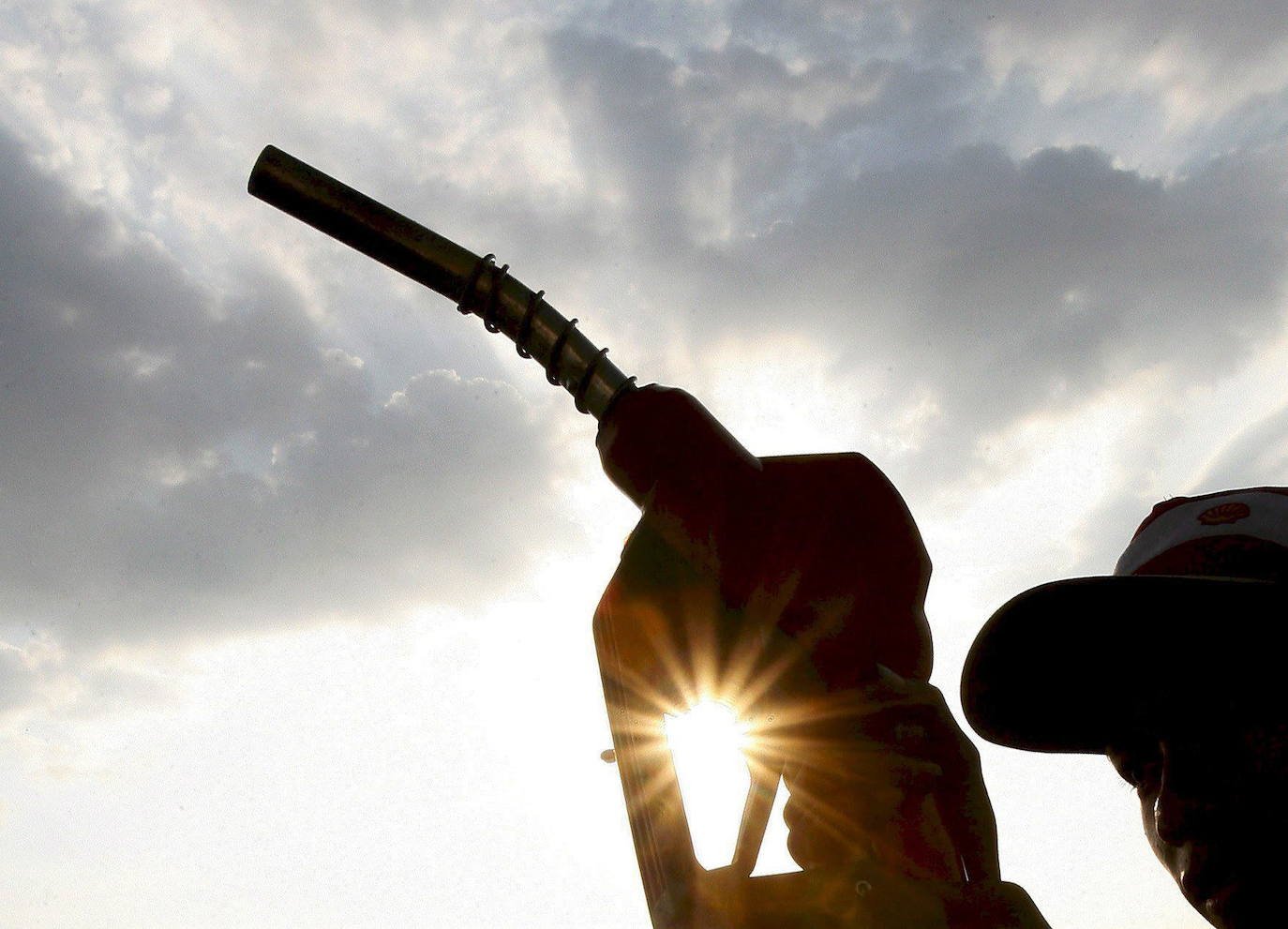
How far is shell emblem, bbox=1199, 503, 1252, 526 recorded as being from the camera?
225cm

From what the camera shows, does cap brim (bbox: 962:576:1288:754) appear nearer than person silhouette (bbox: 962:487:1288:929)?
No

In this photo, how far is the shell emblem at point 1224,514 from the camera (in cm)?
225

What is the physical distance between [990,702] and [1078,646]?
308mm

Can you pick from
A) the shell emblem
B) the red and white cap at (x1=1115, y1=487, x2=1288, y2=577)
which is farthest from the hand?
the shell emblem

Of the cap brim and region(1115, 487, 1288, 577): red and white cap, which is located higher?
region(1115, 487, 1288, 577): red and white cap

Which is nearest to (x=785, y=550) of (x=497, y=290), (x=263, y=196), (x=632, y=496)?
(x=632, y=496)

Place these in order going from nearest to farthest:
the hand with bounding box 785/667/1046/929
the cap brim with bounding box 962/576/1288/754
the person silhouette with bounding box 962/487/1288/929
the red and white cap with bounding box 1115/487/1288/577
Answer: the person silhouette with bounding box 962/487/1288/929 → the cap brim with bounding box 962/576/1288/754 → the hand with bounding box 785/667/1046/929 → the red and white cap with bounding box 1115/487/1288/577

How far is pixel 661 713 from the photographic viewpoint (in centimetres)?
215

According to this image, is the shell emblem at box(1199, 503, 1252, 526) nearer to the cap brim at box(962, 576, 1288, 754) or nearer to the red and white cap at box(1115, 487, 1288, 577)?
the red and white cap at box(1115, 487, 1288, 577)

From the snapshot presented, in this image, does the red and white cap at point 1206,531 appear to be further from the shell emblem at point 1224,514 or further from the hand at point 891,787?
the hand at point 891,787

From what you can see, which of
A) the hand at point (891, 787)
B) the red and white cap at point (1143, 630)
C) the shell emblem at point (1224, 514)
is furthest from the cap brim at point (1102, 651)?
the shell emblem at point (1224, 514)

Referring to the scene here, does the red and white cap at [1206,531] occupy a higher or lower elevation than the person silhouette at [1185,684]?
higher

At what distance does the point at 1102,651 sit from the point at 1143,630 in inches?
4.3

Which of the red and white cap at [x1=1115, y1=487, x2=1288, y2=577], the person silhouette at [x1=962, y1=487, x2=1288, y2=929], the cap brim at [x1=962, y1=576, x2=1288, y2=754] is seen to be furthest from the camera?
the red and white cap at [x1=1115, y1=487, x2=1288, y2=577]
